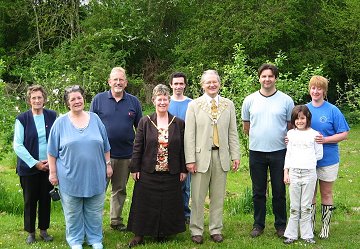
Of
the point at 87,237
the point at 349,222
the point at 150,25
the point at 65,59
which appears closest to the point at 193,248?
the point at 87,237

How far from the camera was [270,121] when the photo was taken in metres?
5.97

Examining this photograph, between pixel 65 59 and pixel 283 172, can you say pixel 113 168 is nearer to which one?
pixel 283 172

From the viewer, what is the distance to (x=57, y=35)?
2866cm

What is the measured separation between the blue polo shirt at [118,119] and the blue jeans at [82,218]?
0.82m

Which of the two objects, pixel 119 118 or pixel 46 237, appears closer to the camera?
pixel 46 237

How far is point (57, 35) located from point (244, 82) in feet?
74.4

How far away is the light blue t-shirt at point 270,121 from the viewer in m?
5.96

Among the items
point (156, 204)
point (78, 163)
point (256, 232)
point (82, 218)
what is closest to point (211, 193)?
point (156, 204)

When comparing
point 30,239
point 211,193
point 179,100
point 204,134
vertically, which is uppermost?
point 179,100

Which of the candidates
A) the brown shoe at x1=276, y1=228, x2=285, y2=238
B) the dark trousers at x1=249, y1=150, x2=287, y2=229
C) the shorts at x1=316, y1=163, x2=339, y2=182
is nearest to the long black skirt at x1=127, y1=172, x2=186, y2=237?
the dark trousers at x1=249, y1=150, x2=287, y2=229

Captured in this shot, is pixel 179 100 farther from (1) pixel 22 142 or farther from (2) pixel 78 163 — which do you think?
(1) pixel 22 142

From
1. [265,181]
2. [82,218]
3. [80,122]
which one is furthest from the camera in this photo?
[265,181]

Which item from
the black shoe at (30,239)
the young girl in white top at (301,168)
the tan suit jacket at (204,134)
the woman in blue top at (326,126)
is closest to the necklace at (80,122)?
the tan suit jacket at (204,134)

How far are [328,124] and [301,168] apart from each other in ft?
2.11
